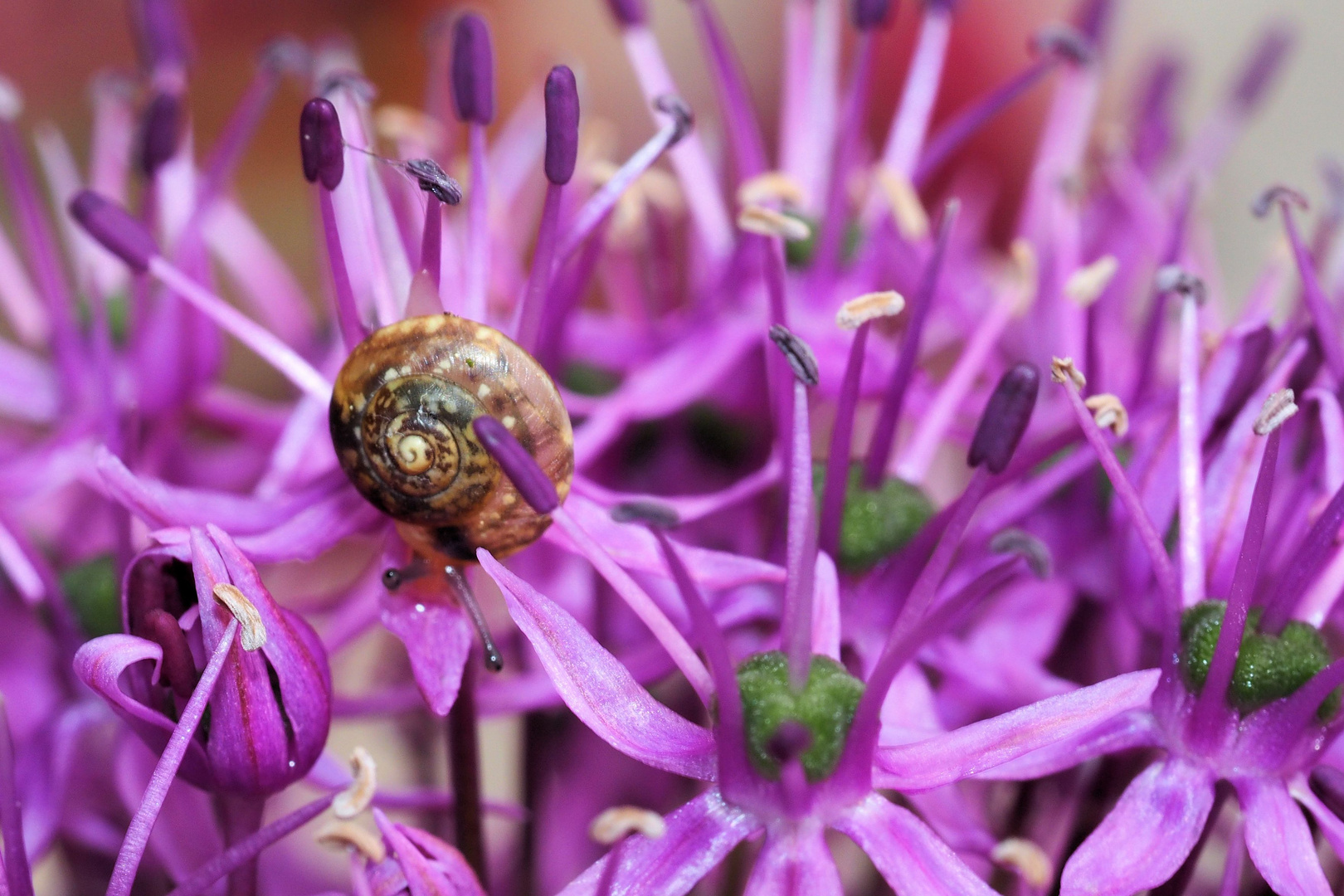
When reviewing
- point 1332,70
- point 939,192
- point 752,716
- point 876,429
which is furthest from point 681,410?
point 1332,70

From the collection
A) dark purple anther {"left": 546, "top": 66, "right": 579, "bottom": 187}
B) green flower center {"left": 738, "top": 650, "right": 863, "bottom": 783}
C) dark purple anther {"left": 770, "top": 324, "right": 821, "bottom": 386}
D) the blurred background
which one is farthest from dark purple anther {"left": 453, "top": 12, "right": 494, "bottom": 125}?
the blurred background

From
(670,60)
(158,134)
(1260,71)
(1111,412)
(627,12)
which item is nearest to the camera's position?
(1111,412)

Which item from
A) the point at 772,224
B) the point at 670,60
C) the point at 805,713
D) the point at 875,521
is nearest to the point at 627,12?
the point at 772,224

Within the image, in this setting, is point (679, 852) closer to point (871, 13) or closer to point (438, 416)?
point (438, 416)

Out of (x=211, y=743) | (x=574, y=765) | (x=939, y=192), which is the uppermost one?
(x=939, y=192)

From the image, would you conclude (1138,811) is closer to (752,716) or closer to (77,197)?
(752,716)

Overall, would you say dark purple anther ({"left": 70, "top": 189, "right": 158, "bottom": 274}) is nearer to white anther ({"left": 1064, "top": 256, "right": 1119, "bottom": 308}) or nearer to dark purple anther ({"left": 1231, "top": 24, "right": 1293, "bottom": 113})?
white anther ({"left": 1064, "top": 256, "right": 1119, "bottom": 308})
